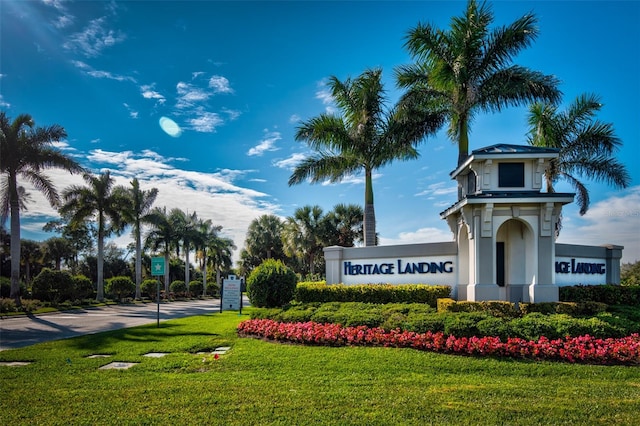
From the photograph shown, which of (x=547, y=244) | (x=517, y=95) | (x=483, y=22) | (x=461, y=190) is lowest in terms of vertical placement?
(x=547, y=244)

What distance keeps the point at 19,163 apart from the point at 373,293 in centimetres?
2333

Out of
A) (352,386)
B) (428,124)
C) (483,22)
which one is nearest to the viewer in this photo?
(352,386)

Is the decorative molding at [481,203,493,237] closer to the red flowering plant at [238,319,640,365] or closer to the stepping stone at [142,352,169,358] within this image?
the red flowering plant at [238,319,640,365]

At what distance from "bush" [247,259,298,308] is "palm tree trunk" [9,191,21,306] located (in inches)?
654

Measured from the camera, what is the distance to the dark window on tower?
1438 cm

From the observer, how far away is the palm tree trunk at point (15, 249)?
2362 centimetres

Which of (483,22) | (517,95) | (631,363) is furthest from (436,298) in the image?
(483,22)

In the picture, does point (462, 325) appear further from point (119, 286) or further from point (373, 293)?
point (119, 286)

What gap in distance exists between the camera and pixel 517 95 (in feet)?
58.3

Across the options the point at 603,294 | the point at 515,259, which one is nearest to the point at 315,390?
the point at 515,259

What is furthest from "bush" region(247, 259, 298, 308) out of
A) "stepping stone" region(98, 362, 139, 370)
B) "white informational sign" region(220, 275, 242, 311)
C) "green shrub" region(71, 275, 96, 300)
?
"green shrub" region(71, 275, 96, 300)

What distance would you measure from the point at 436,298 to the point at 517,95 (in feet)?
32.8

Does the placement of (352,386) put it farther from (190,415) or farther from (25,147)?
(25,147)

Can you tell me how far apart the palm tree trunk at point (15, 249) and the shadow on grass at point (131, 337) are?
48.8ft
